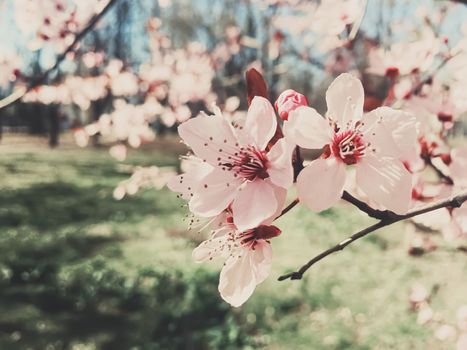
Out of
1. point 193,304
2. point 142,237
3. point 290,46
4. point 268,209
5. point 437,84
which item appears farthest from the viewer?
point 290,46

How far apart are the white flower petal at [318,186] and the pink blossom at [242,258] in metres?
0.11

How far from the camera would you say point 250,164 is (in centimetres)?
89

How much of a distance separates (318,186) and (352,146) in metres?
0.13

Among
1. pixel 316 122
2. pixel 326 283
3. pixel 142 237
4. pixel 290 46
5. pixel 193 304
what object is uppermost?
pixel 316 122

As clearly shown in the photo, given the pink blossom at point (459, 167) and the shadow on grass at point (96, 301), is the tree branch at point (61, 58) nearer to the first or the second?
the pink blossom at point (459, 167)

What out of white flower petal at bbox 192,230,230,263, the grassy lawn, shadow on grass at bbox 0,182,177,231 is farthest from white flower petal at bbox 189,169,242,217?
shadow on grass at bbox 0,182,177,231

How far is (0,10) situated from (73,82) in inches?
157

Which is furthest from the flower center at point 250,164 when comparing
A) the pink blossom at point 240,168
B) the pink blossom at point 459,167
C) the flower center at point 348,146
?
the pink blossom at point 459,167

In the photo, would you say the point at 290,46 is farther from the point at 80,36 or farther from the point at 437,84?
the point at 80,36

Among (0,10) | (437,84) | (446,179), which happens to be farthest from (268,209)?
(0,10)

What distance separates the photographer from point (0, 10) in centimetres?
453

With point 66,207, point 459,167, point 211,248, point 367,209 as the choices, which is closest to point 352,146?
point 367,209

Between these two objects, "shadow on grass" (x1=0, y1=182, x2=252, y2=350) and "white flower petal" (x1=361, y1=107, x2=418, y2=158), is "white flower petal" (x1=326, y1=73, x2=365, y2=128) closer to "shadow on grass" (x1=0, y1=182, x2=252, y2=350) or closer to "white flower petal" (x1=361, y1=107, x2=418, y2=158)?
"white flower petal" (x1=361, y1=107, x2=418, y2=158)

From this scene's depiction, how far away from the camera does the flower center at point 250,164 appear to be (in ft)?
2.86
